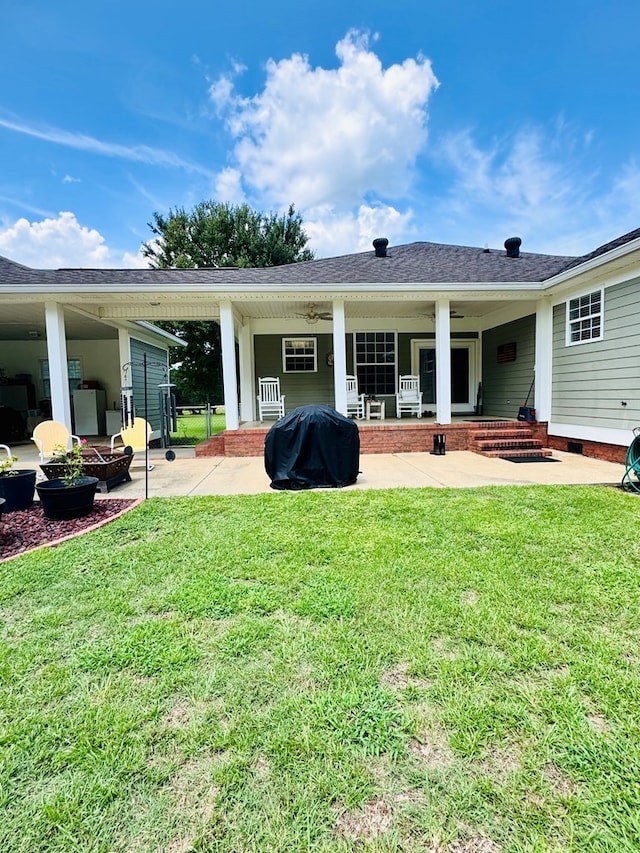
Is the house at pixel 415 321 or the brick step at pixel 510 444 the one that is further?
the brick step at pixel 510 444

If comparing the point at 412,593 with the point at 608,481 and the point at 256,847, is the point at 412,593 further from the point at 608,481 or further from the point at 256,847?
the point at 608,481

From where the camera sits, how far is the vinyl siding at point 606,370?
20.6 ft

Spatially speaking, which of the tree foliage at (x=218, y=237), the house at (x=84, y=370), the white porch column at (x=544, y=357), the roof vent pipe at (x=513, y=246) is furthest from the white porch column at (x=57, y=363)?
the tree foliage at (x=218, y=237)

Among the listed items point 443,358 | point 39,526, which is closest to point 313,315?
point 443,358

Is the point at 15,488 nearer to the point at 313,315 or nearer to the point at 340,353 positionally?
the point at 340,353

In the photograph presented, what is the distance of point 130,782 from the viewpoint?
1.35 meters

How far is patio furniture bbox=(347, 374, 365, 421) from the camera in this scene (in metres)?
9.50

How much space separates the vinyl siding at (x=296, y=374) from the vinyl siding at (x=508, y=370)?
4.36 m

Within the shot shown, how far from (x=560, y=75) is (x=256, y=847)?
14.6 meters

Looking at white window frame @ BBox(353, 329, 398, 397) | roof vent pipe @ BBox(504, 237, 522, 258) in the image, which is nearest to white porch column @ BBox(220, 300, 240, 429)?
white window frame @ BBox(353, 329, 398, 397)

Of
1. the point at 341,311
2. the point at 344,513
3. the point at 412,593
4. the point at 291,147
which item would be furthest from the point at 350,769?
the point at 291,147

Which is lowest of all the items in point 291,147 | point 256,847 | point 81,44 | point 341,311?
point 256,847

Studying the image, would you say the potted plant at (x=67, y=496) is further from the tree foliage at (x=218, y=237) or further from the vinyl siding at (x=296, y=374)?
the tree foliage at (x=218, y=237)

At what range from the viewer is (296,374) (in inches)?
439
